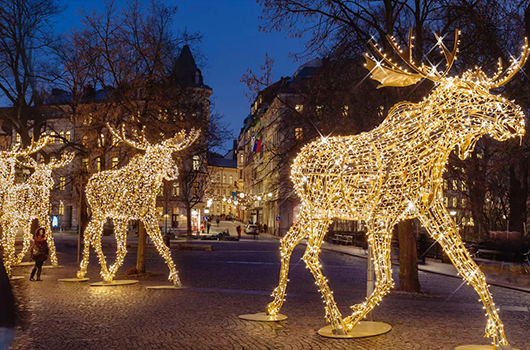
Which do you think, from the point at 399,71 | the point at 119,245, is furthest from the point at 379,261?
the point at 119,245

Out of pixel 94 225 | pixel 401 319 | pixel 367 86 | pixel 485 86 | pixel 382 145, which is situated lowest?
pixel 401 319

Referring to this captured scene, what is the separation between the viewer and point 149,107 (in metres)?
21.1

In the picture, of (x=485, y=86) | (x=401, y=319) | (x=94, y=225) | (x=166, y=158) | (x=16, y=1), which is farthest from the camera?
(x=16, y=1)

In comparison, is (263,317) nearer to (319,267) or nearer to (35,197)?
(319,267)

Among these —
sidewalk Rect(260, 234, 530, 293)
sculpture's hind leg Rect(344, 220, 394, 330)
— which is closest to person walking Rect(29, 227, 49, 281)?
sculpture's hind leg Rect(344, 220, 394, 330)

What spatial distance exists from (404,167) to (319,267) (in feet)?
6.48

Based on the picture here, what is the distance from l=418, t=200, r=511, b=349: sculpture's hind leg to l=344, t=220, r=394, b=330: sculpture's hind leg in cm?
93

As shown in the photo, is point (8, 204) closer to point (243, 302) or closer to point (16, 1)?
point (243, 302)

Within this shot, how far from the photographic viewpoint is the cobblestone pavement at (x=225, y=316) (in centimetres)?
787

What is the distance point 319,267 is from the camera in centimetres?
855

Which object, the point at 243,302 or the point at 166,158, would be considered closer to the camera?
the point at 243,302

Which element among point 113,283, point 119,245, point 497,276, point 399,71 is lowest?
point 497,276

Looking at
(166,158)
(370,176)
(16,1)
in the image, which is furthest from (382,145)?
(16,1)

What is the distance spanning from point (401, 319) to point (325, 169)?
3.29m
